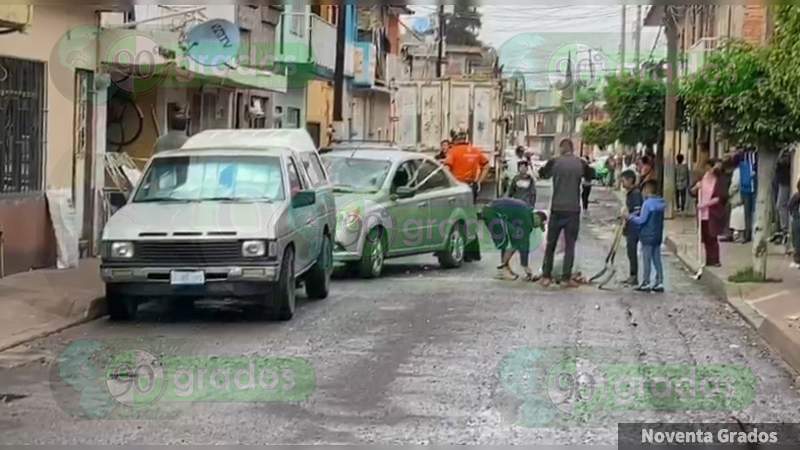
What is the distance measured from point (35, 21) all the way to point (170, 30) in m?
3.58

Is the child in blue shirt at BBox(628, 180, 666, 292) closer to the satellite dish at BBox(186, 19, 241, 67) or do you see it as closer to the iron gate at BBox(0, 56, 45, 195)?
the satellite dish at BBox(186, 19, 241, 67)

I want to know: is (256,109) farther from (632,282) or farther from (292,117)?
(632,282)

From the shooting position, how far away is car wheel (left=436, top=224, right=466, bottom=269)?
17844 millimetres

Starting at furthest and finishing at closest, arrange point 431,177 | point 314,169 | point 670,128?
1. point 670,128
2. point 431,177
3. point 314,169

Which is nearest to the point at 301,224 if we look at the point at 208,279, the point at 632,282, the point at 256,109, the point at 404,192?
the point at 208,279

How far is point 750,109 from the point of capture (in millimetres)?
14742

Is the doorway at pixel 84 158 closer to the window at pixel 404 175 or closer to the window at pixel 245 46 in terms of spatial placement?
the window at pixel 404 175

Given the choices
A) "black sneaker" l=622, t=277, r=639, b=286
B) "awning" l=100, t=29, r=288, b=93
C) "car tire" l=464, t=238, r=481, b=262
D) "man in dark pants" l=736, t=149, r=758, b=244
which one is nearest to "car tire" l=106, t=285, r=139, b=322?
"awning" l=100, t=29, r=288, b=93

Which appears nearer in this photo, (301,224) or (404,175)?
(301,224)

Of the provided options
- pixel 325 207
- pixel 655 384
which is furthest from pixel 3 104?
pixel 655 384

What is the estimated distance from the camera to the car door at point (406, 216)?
16.6m

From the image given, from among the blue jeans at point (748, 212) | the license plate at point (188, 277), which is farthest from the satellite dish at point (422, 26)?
the license plate at point (188, 277)

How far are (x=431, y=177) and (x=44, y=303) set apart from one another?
6772 millimetres

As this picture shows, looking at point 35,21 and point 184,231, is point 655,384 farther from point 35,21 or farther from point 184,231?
point 35,21
